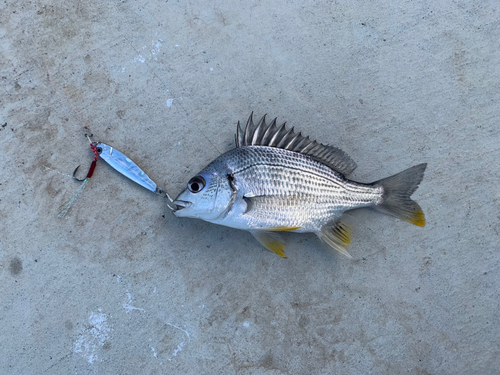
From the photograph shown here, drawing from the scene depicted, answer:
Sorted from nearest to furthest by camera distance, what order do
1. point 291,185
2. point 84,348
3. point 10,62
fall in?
point 291,185
point 84,348
point 10,62

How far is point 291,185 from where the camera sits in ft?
7.78

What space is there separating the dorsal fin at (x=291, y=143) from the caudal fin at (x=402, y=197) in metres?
0.29

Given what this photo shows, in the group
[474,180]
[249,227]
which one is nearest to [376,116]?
[474,180]

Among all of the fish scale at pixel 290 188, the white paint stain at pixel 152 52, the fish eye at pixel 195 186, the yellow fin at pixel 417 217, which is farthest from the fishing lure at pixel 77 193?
the yellow fin at pixel 417 217

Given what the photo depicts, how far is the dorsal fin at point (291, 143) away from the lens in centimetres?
250

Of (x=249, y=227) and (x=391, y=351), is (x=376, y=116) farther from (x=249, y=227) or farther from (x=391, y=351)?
(x=391, y=351)

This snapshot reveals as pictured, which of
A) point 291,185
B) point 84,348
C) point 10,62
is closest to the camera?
point 291,185

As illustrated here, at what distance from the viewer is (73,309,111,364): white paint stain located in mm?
2561

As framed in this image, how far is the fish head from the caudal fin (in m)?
1.13

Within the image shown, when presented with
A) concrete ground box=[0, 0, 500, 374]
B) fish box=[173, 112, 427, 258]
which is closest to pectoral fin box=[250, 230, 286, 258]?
fish box=[173, 112, 427, 258]

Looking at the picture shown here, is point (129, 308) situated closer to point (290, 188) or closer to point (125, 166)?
point (125, 166)

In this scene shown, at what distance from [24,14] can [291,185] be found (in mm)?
2598

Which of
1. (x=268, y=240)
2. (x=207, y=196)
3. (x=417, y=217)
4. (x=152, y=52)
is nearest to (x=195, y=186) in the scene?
(x=207, y=196)

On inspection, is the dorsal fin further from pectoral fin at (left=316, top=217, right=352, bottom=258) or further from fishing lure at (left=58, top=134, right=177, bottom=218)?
fishing lure at (left=58, top=134, right=177, bottom=218)
